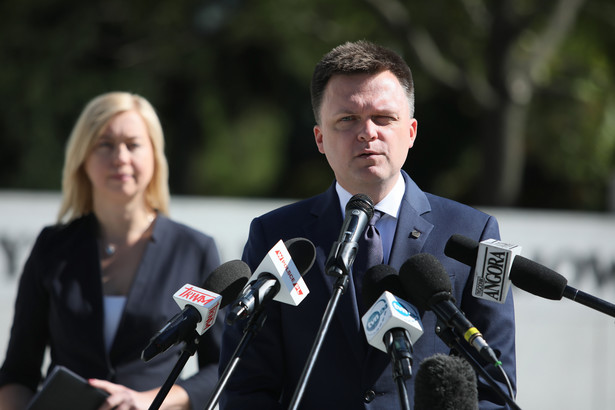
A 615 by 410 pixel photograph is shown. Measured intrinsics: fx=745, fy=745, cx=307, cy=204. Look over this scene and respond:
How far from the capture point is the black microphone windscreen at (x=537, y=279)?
1810mm

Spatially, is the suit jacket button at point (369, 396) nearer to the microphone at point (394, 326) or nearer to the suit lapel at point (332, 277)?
the suit lapel at point (332, 277)

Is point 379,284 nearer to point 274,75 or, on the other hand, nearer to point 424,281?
point 424,281

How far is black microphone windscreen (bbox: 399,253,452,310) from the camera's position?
5.87 ft

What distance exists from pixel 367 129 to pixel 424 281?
2.05 feet

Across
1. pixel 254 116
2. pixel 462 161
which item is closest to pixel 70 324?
pixel 254 116

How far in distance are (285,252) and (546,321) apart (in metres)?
5.66

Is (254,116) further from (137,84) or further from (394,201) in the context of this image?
(394,201)

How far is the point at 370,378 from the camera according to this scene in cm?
223

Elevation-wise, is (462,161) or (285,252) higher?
(462,161)

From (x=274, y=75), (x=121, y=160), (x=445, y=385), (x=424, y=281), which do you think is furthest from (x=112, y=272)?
(x=274, y=75)

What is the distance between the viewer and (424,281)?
181cm

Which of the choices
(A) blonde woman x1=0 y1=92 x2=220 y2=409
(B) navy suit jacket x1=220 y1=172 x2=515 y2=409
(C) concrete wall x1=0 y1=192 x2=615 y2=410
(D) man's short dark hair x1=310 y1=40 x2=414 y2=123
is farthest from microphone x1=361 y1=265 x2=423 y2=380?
(C) concrete wall x1=0 y1=192 x2=615 y2=410

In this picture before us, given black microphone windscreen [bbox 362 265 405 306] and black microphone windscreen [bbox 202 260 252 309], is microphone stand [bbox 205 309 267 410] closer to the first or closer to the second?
black microphone windscreen [bbox 202 260 252 309]

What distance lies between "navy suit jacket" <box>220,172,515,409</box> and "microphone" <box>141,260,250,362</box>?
1.14 ft
